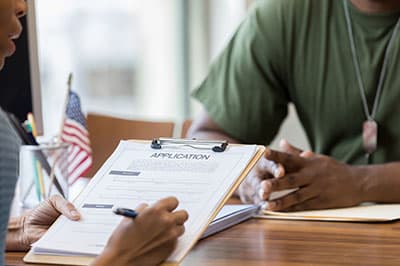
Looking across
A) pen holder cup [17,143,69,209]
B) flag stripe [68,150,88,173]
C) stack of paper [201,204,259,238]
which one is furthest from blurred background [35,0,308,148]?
stack of paper [201,204,259,238]

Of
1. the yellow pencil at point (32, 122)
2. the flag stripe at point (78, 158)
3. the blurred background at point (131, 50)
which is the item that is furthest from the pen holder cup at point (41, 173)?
the blurred background at point (131, 50)

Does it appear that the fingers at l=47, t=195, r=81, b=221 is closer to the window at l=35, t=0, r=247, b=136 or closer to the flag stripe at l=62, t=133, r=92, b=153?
the flag stripe at l=62, t=133, r=92, b=153

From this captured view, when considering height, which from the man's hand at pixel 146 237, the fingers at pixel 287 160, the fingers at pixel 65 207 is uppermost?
the man's hand at pixel 146 237

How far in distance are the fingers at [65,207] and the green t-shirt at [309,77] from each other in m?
0.88

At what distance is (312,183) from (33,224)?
0.59 meters

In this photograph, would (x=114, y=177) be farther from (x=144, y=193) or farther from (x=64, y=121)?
(x=64, y=121)

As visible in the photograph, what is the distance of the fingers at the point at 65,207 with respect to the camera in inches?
50.4

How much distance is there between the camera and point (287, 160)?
166 centimetres

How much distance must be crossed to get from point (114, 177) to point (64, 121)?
1.69 ft

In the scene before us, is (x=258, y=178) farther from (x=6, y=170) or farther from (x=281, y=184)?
(x=6, y=170)

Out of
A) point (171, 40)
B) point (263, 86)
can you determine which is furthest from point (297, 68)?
point (171, 40)

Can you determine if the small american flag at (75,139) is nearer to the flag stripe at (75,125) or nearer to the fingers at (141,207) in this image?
the flag stripe at (75,125)

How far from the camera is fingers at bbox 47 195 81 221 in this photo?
1280 mm

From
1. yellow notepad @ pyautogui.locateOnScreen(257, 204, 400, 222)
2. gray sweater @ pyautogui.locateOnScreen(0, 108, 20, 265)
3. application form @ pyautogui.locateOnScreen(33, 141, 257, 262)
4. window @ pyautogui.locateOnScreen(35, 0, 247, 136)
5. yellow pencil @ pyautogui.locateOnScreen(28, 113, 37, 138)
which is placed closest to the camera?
gray sweater @ pyautogui.locateOnScreen(0, 108, 20, 265)
